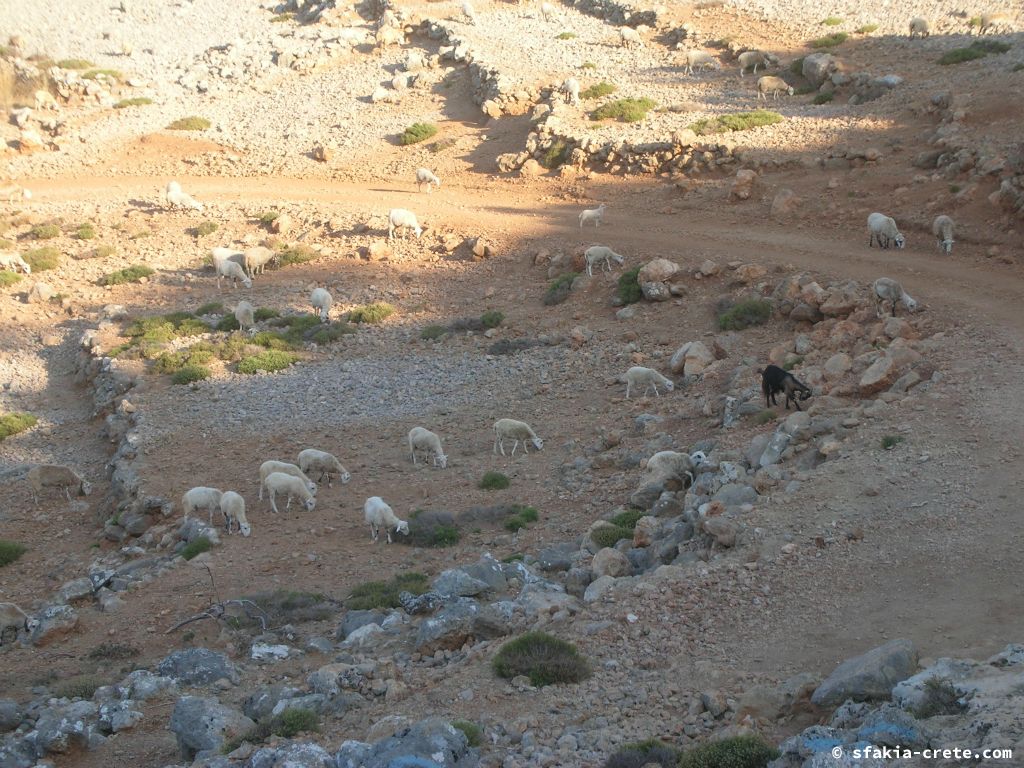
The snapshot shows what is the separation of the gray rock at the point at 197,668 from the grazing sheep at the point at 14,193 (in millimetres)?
31513

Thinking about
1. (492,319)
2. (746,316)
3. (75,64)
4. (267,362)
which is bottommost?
(267,362)

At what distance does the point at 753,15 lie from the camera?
4316cm

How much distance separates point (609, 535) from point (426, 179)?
75.7ft

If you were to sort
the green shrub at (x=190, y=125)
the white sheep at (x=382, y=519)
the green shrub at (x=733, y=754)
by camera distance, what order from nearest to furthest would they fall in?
the green shrub at (x=733, y=754) → the white sheep at (x=382, y=519) → the green shrub at (x=190, y=125)

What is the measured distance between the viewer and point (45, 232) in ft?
113

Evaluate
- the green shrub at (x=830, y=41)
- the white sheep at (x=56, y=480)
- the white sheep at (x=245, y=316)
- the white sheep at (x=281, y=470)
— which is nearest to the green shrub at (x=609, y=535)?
the white sheep at (x=281, y=470)

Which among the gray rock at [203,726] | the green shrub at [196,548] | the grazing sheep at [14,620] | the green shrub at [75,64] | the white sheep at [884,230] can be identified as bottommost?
the grazing sheep at [14,620]

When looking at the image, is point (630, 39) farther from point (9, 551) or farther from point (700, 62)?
point (9, 551)

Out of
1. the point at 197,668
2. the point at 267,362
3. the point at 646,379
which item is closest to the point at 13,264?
the point at 267,362

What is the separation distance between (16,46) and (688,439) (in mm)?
49647

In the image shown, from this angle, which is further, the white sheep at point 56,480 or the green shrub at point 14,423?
the green shrub at point 14,423

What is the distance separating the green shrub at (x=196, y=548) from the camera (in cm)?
1631

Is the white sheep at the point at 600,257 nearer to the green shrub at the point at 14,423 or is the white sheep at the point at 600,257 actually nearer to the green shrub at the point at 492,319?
the green shrub at the point at 492,319

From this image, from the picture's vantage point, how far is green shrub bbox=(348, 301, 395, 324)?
26.8 meters
